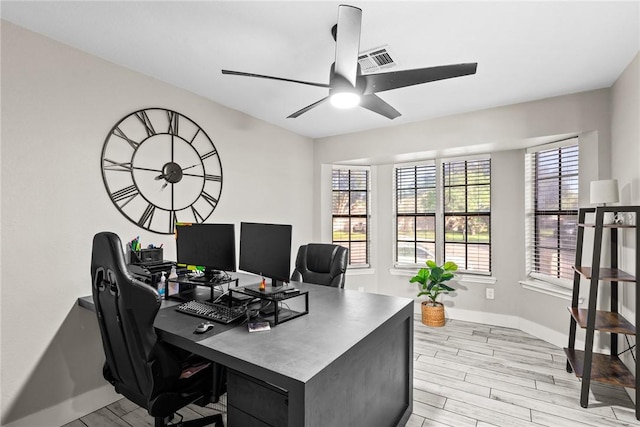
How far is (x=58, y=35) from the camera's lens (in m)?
2.15

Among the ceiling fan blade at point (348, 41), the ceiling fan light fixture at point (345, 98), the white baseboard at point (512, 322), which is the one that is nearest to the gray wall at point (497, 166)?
the white baseboard at point (512, 322)

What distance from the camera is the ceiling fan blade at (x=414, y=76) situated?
1.74 m

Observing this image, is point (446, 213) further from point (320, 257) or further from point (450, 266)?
point (320, 257)

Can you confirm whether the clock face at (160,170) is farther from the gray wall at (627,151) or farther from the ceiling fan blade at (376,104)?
the gray wall at (627,151)

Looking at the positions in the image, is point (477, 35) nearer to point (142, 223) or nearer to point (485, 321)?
point (142, 223)

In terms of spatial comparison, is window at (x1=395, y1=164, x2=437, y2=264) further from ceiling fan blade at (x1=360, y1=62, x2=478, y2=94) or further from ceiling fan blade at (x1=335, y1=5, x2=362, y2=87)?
ceiling fan blade at (x1=335, y1=5, x2=362, y2=87)

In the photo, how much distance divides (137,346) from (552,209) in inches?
164

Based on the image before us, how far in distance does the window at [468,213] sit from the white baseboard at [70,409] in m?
4.05

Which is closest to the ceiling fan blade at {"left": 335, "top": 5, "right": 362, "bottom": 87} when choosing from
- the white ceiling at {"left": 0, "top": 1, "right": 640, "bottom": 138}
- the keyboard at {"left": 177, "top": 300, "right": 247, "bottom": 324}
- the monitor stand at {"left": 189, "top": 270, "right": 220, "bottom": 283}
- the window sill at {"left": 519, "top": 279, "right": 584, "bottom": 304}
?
the white ceiling at {"left": 0, "top": 1, "right": 640, "bottom": 138}

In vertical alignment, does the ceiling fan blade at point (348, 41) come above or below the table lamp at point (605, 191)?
above

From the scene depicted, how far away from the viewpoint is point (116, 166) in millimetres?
2523

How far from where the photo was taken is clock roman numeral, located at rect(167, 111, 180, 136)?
9.50 feet

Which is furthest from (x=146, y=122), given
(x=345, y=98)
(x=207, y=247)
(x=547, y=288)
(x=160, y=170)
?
(x=547, y=288)

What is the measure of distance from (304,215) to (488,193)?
252 centimetres
